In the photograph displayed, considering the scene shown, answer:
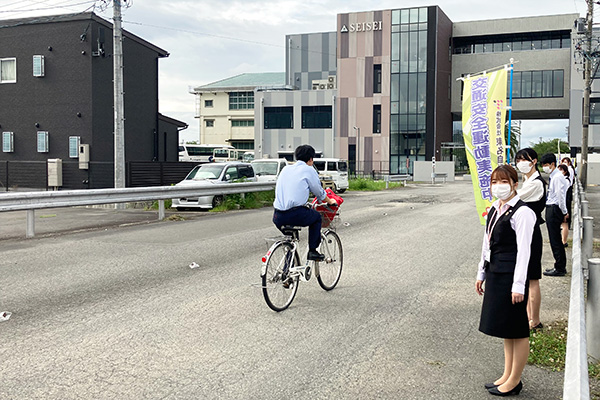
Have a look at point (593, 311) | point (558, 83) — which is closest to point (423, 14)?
point (558, 83)

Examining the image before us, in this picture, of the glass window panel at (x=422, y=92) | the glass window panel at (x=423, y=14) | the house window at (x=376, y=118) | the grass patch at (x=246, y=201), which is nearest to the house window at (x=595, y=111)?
the glass window panel at (x=422, y=92)

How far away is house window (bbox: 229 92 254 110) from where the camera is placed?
94.4 m

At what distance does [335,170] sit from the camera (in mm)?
31766

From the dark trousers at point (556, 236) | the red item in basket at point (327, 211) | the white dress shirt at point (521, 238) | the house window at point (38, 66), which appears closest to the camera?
the white dress shirt at point (521, 238)

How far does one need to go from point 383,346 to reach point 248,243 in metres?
6.79

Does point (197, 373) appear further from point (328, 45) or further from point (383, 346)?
point (328, 45)

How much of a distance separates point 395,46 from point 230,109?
36686mm

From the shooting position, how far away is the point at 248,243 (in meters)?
12.2

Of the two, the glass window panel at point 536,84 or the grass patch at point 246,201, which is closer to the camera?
the grass patch at point 246,201

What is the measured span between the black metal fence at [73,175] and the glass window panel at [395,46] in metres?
42.0

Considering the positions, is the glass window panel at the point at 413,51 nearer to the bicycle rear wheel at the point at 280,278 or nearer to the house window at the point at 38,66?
the house window at the point at 38,66

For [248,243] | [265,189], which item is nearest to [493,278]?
[248,243]

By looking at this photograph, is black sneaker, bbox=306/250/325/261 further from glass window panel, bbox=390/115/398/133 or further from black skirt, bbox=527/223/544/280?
glass window panel, bbox=390/115/398/133

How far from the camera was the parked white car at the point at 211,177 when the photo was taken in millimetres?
19484
